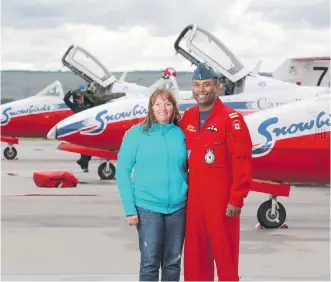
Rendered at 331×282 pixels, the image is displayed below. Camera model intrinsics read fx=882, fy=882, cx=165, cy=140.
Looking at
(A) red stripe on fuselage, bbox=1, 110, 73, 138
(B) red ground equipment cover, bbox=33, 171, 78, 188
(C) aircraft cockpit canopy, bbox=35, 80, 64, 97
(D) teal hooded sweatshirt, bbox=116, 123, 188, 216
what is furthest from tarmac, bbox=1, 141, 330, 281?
(C) aircraft cockpit canopy, bbox=35, 80, 64, 97

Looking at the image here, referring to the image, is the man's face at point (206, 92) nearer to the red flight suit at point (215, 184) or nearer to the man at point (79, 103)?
the red flight suit at point (215, 184)

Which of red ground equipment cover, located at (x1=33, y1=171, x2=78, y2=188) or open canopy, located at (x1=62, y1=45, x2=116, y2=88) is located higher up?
open canopy, located at (x1=62, y1=45, x2=116, y2=88)

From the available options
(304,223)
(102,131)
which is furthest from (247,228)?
(102,131)

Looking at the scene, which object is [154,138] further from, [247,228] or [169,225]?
[247,228]

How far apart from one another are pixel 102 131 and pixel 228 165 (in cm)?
1146

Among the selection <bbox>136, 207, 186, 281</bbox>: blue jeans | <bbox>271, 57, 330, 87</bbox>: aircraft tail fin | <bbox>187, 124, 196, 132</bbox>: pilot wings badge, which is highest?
<bbox>271, 57, 330, 87</bbox>: aircraft tail fin

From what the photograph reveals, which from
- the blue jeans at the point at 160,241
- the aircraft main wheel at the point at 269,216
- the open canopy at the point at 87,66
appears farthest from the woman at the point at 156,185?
the open canopy at the point at 87,66

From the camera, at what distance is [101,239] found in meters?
9.21

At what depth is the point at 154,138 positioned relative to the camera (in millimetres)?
5477

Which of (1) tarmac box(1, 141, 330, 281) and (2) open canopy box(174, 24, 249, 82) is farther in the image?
(2) open canopy box(174, 24, 249, 82)

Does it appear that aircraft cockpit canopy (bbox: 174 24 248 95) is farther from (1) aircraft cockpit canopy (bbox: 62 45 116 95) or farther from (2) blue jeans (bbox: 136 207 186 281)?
(2) blue jeans (bbox: 136 207 186 281)

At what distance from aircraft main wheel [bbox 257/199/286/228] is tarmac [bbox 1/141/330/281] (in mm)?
136

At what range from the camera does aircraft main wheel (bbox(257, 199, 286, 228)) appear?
1021 centimetres

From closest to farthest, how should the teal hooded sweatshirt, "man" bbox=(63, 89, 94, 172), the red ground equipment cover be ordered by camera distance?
the teal hooded sweatshirt, the red ground equipment cover, "man" bbox=(63, 89, 94, 172)
